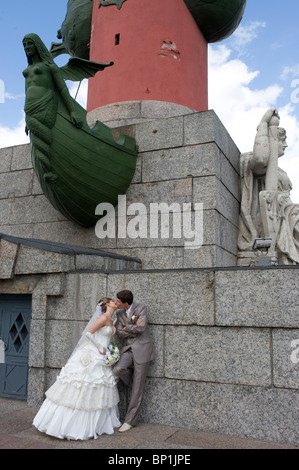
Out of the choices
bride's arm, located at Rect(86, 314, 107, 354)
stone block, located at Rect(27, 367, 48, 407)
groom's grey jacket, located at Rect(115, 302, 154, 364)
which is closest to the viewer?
bride's arm, located at Rect(86, 314, 107, 354)

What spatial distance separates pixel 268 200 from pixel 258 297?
3.57 m

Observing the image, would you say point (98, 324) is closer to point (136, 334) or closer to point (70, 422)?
point (136, 334)

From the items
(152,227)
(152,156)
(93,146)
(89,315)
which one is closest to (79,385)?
(89,315)

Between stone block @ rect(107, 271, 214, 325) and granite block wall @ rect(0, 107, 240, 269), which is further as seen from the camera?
granite block wall @ rect(0, 107, 240, 269)

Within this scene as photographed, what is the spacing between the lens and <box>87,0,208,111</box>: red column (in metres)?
8.52

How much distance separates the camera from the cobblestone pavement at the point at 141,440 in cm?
390

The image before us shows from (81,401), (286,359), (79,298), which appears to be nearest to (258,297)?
(286,359)

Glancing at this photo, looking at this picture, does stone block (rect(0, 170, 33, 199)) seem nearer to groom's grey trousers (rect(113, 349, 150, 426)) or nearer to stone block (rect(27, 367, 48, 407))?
stone block (rect(27, 367, 48, 407))

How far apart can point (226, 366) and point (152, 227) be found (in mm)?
3074

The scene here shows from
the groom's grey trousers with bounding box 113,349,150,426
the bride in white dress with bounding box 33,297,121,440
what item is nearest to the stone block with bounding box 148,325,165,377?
the groom's grey trousers with bounding box 113,349,150,426

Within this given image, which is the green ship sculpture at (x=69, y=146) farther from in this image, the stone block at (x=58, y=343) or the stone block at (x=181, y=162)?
the stone block at (x=58, y=343)

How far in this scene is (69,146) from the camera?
6359 mm

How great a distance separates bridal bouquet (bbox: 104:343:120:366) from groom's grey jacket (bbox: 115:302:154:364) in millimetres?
189

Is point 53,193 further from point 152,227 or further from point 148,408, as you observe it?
point 148,408
